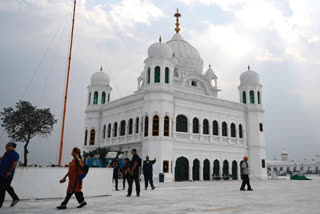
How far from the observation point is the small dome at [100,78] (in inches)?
1396

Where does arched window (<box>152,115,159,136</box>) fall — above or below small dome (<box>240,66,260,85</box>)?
below

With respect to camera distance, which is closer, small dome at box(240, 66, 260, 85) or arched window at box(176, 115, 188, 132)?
arched window at box(176, 115, 188, 132)

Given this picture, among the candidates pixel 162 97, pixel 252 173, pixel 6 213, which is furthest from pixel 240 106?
pixel 6 213

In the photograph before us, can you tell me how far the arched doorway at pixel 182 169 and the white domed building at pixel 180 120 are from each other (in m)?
0.09

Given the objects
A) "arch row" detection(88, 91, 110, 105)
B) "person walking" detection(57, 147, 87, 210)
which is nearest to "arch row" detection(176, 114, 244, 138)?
"arch row" detection(88, 91, 110, 105)

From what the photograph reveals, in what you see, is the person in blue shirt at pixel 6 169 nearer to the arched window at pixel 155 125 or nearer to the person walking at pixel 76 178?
the person walking at pixel 76 178

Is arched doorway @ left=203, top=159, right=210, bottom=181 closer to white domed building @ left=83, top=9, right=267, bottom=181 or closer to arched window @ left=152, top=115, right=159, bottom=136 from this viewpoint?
white domed building @ left=83, top=9, right=267, bottom=181

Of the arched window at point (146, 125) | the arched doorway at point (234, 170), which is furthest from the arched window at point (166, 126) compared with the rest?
the arched doorway at point (234, 170)

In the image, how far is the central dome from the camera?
1438 inches

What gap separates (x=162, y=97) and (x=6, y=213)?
21573 mm

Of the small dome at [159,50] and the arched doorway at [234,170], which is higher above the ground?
the small dome at [159,50]

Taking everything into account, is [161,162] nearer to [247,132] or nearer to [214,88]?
[247,132]

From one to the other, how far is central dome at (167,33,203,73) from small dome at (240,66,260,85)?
5.60 m

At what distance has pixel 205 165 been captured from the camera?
29.5 m
